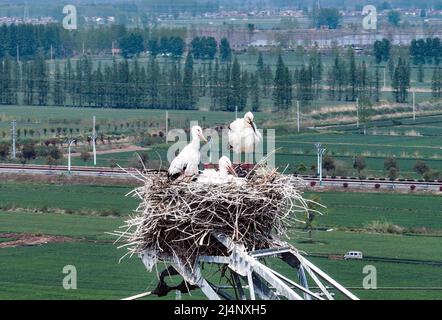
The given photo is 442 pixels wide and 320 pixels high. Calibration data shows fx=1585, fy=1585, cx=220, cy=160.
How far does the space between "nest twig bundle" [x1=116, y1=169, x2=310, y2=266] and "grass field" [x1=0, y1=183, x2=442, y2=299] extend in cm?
1117

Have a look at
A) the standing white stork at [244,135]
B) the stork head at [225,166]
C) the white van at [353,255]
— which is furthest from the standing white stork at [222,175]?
the white van at [353,255]

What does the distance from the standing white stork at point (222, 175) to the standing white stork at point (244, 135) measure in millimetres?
261

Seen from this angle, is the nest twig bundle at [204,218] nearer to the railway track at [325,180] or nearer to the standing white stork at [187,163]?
the standing white stork at [187,163]

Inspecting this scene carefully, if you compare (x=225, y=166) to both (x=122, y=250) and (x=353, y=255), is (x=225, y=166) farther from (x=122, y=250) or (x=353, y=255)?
(x=122, y=250)

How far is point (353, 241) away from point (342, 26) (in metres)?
130

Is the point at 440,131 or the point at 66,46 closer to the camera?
the point at 440,131

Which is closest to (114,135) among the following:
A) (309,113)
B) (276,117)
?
(276,117)

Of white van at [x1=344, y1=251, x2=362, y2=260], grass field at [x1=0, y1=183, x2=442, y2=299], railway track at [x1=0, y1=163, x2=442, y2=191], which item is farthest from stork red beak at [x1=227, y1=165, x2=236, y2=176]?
Answer: railway track at [x1=0, y1=163, x2=442, y2=191]

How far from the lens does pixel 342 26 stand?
6560 inches

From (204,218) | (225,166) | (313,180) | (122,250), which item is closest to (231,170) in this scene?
(225,166)

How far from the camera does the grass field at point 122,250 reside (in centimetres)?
2977

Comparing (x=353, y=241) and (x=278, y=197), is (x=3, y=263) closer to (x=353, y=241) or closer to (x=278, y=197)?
(x=353, y=241)

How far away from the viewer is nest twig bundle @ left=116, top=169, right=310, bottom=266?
39.4ft

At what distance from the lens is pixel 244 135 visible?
12.9 metres
